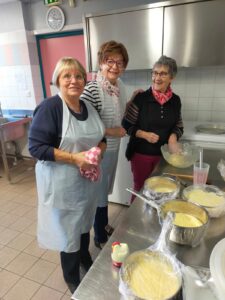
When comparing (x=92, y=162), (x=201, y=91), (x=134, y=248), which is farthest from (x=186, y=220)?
(x=201, y=91)

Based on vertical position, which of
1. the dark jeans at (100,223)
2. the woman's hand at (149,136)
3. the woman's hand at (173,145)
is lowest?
the dark jeans at (100,223)

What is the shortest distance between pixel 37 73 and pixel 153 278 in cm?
303

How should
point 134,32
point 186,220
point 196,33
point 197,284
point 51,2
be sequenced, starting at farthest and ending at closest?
point 51,2
point 134,32
point 196,33
point 186,220
point 197,284

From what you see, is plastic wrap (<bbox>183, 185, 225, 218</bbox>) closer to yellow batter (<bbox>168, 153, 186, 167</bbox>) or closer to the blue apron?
yellow batter (<bbox>168, 153, 186, 167</bbox>)

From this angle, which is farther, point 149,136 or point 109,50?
point 149,136

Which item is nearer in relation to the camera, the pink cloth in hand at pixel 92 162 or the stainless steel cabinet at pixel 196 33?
the pink cloth in hand at pixel 92 162

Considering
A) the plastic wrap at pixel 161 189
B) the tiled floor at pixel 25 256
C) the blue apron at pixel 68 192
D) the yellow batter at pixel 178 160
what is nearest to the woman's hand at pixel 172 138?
the yellow batter at pixel 178 160

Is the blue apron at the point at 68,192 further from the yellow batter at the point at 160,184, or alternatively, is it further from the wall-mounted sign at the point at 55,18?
the wall-mounted sign at the point at 55,18

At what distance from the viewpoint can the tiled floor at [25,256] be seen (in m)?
1.45

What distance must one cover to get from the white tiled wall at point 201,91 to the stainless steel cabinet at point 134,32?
44 cm

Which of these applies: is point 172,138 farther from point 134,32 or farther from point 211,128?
point 134,32

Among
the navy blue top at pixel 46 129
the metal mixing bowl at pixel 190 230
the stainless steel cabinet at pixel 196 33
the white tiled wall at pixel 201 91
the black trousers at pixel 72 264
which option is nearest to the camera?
the metal mixing bowl at pixel 190 230

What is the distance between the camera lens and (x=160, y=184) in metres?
1.07

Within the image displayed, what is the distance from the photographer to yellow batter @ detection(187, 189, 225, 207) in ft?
2.99
